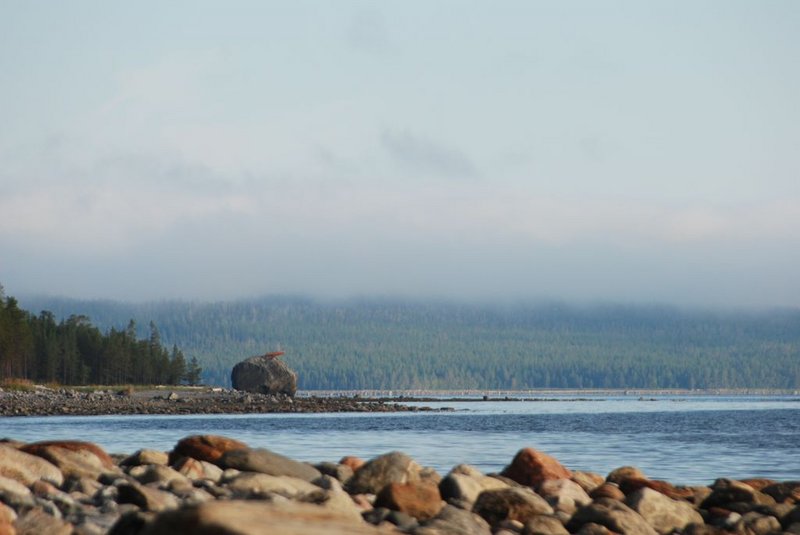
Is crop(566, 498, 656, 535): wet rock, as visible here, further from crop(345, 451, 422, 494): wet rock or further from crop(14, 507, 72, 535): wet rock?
crop(14, 507, 72, 535): wet rock

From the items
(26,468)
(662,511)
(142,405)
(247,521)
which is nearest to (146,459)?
(26,468)

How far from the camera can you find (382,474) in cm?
1777

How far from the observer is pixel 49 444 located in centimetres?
1788

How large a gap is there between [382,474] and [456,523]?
3.21 m

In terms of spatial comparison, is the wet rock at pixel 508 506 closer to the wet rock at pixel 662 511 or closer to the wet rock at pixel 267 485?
the wet rock at pixel 662 511

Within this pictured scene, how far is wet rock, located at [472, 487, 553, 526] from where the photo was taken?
16347 mm

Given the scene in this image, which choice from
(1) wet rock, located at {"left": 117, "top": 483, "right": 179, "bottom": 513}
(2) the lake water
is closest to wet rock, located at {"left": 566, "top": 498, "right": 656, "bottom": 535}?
(1) wet rock, located at {"left": 117, "top": 483, "right": 179, "bottom": 513}

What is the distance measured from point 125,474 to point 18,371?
109 metres

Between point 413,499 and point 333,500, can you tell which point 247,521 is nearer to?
point 333,500

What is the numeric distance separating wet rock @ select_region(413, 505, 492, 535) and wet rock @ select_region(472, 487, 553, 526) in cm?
76

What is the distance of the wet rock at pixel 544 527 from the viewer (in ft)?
50.1

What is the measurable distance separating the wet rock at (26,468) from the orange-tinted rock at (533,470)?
8.00 meters

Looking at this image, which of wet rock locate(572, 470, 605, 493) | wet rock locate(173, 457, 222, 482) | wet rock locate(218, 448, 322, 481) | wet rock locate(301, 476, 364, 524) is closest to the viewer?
wet rock locate(301, 476, 364, 524)

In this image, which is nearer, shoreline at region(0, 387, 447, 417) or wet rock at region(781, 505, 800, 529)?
wet rock at region(781, 505, 800, 529)
